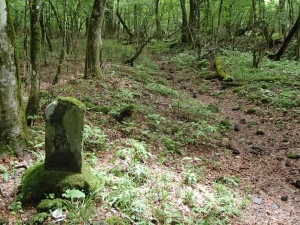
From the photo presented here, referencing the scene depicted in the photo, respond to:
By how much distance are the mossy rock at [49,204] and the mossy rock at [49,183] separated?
0.19 metres

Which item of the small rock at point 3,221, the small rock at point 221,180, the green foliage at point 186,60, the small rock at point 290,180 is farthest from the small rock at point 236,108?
the small rock at point 3,221

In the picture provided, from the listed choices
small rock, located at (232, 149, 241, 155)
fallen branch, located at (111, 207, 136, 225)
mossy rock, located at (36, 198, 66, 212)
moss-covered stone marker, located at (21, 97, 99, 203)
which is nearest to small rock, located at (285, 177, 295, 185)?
small rock, located at (232, 149, 241, 155)

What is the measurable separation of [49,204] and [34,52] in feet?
12.3

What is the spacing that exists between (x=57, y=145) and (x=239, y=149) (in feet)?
17.7

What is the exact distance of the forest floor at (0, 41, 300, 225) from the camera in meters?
4.44

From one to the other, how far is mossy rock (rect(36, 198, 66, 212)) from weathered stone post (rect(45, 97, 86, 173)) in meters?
0.49

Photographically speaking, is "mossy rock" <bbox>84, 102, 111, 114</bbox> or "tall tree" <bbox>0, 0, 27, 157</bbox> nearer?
"tall tree" <bbox>0, 0, 27, 157</bbox>

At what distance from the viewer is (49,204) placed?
347 centimetres

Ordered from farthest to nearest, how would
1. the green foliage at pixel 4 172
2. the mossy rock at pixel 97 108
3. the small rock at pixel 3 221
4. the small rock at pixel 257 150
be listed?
1. the mossy rock at pixel 97 108
2. the small rock at pixel 257 150
3. the green foliage at pixel 4 172
4. the small rock at pixel 3 221

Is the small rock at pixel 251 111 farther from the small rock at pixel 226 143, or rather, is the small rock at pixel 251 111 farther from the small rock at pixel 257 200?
the small rock at pixel 257 200

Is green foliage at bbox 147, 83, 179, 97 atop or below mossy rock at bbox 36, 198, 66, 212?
atop

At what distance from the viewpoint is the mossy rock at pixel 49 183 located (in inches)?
146

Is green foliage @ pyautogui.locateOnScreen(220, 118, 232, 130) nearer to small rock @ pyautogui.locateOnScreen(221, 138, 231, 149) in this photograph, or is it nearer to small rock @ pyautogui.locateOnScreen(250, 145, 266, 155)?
small rock @ pyautogui.locateOnScreen(221, 138, 231, 149)

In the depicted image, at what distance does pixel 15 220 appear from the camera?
3.35 meters
